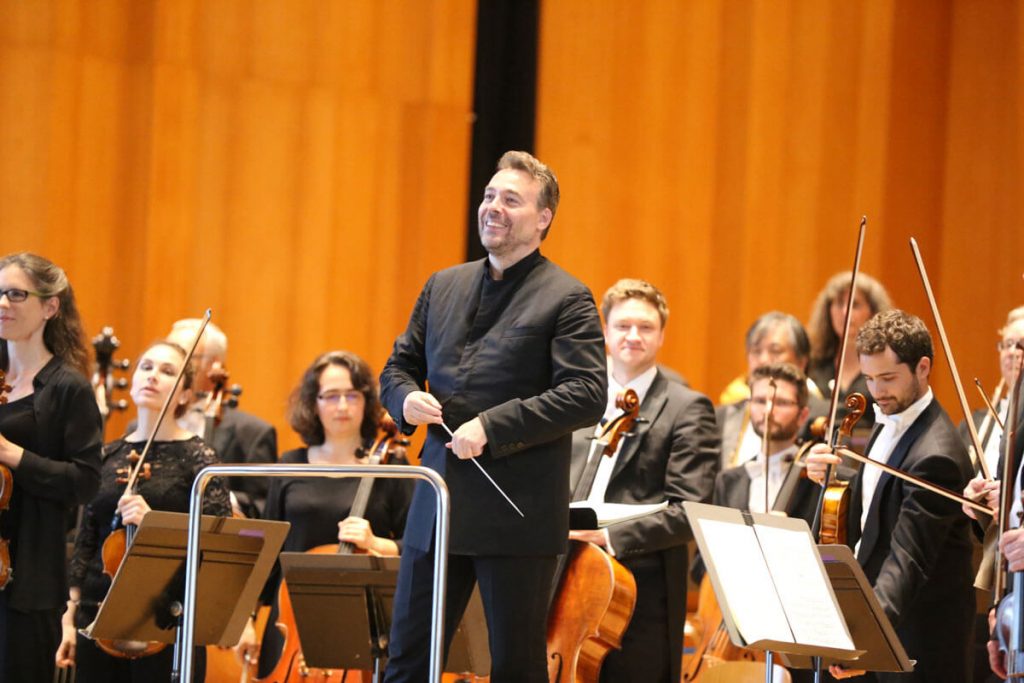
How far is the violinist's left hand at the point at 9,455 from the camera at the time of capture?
331 cm

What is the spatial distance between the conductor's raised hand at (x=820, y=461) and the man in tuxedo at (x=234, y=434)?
181cm

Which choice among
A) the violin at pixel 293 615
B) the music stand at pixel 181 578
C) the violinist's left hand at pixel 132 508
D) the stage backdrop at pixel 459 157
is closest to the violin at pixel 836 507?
the violin at pixel 293 615

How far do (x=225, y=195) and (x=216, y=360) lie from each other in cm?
129

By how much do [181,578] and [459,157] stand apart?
3048 mm

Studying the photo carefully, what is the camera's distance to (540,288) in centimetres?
299

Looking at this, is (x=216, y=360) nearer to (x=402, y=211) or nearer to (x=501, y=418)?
(x=402, y=211)

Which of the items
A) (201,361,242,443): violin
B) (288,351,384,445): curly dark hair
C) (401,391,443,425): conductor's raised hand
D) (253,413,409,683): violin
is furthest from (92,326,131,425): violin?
(401,391,443,425): conductor's raised hand

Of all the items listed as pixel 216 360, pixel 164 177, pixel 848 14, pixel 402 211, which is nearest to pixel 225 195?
pixel 164 177

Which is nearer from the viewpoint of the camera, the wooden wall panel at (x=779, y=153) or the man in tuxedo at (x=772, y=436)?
the man in tuxedo at (x=772, y=436)

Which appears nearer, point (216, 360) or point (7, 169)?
point (216, 360)

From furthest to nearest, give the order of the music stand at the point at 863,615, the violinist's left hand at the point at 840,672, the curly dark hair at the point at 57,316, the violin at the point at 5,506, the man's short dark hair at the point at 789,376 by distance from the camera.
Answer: the man's short dark hair at the point at 789,376 → the curly dark hair at the point at 57,316 → the violin at the point at 5,506 → the violinist's left hand at the point at 840,672 → the music stand at the point at 863,615

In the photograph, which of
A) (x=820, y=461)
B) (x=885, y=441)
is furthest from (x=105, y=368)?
(x=885, y=441)

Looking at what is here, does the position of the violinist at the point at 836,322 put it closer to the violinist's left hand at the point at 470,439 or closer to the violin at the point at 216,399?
the violin at the point at 216,399

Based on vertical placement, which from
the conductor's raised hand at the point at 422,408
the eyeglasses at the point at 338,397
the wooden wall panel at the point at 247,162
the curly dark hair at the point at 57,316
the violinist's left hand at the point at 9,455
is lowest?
the violinist's left hand at the point at 9,455
